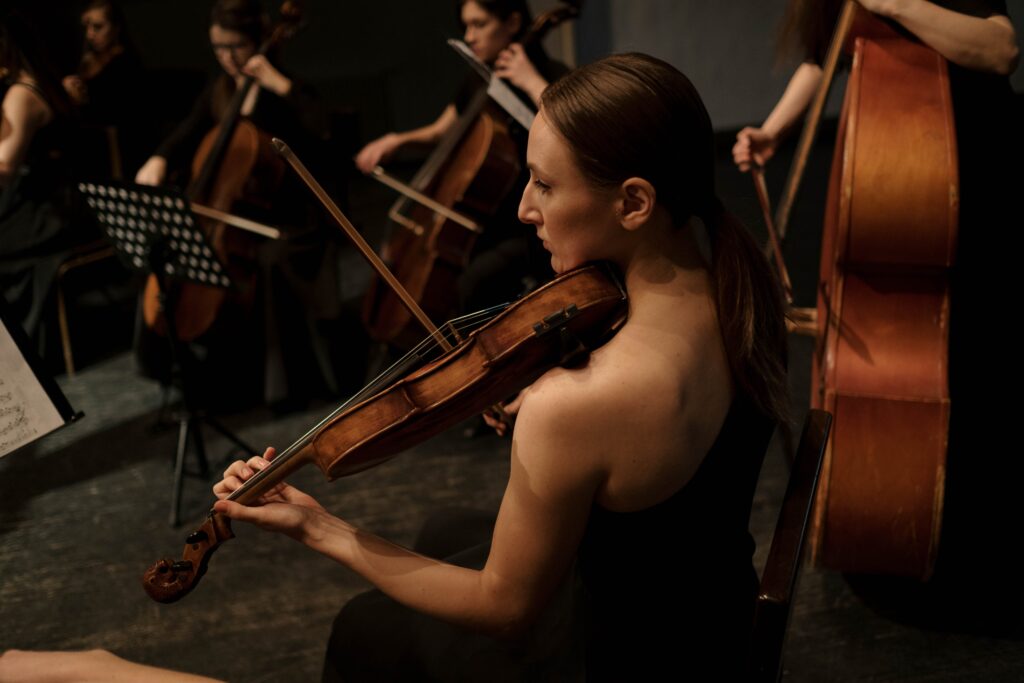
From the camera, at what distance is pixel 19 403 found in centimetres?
121

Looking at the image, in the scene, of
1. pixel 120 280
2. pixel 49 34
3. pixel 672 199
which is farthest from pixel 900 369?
pixel 49 34

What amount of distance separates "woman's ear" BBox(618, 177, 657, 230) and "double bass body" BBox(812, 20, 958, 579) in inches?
31.0

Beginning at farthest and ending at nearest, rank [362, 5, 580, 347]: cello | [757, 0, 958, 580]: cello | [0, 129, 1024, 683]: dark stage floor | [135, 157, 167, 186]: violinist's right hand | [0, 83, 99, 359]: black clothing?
[0, 83, 99, 359]: black clothing
[135, 157, 167, 186]: violinist's right hand
[362, 5, 580, 347]: cello
[0, 129, 1024, 683]: dark stage floor
[757, 0, 958, 580]: cello

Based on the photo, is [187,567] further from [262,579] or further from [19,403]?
[262,579]

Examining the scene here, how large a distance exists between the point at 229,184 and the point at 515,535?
2149 millimetres

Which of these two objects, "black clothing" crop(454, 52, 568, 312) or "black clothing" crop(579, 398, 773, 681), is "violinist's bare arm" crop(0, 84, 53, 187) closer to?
"black clothing" crop(454, 52, 568, 312)

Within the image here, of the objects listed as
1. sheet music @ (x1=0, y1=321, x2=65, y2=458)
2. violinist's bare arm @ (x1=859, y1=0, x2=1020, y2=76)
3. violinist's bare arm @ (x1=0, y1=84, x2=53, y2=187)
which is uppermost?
violinist's bare arm @ (x1=859, y1=0, x2=1020, y2=76)

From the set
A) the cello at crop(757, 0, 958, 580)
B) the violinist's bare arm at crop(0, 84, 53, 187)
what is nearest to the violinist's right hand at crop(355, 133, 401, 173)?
the violinist's bare arm at crop(0, 84, 53, 187)

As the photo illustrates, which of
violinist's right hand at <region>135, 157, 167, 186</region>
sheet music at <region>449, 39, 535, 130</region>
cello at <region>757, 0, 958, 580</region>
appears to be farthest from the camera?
violinist's right hand at <region>135, 157, 167, 186</region>

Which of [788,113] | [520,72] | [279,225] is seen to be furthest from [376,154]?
[788,113]

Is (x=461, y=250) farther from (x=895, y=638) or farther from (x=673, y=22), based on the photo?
(x=673, y=22)

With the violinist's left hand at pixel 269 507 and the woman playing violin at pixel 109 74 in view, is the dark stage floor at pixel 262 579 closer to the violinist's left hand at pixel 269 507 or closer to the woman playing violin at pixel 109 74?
the violinist's left hand at pixel 269 507

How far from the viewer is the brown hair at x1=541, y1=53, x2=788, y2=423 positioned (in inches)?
37.6

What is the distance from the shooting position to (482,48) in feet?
8.98
